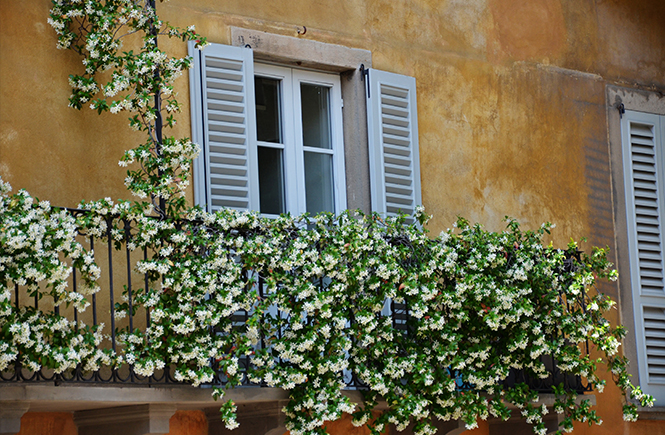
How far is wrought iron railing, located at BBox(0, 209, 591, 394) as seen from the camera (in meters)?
5.87

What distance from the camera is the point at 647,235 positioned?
9.40 metres

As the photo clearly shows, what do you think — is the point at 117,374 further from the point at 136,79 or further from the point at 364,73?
the point at 364,73

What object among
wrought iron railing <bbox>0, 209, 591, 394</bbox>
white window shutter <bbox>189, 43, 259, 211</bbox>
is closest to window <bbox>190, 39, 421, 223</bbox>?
white window shutter <bbox>189, 43, 259, 211</bbox>

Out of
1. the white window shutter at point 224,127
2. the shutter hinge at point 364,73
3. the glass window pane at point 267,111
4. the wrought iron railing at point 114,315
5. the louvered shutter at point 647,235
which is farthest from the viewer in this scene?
the louvered shutter at point 647,235

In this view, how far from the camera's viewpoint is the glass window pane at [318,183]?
787 cm

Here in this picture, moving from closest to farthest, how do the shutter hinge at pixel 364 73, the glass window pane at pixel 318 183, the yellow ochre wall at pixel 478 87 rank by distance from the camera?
the yellow ochre wall at pixel 478 87, the glass window pane at pixel 318 183, the shutter hinge at pixel 364 73

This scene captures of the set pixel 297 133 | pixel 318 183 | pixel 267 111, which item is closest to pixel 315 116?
pixel 297 133

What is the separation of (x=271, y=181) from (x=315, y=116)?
2.29 ft

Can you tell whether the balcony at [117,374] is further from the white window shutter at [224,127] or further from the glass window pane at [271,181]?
the glass window pane at [271,181]

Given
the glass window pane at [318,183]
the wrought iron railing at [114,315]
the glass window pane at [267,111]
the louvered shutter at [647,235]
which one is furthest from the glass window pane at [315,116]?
the louvered shutter at [647,235]

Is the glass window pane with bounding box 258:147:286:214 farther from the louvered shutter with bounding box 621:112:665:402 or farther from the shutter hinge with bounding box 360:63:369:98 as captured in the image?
the louvered shutter with bounding box 621:112:665:402

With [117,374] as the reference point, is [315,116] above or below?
above

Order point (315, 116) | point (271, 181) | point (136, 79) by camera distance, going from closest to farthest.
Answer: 1. point (136, 79)
2. point (271, 181)
3. point (315, 116)

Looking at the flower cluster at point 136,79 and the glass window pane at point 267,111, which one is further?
the glass window pane at point 267,111
